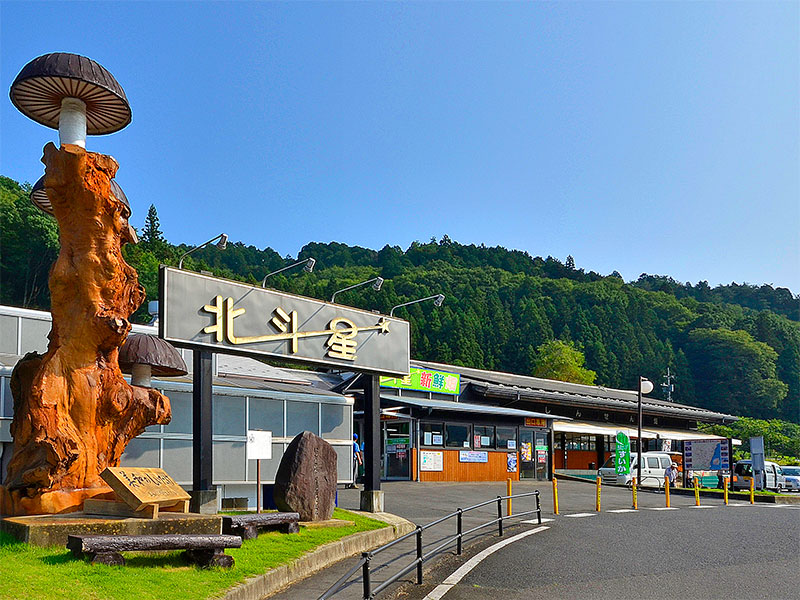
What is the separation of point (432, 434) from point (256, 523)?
19.3 meters

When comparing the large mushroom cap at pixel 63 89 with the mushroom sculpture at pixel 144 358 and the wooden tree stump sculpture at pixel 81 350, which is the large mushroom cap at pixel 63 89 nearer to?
the wooden tree stump sculpture at pixel 81 350

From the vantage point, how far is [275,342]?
14.9 m

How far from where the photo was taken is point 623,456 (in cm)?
3034

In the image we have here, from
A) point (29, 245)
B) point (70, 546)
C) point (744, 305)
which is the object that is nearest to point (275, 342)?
point (70, 546)

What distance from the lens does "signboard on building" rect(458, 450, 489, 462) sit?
3138cm

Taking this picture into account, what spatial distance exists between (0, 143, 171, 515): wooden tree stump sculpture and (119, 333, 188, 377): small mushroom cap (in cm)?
234

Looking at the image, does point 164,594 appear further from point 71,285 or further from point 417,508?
point 417,508

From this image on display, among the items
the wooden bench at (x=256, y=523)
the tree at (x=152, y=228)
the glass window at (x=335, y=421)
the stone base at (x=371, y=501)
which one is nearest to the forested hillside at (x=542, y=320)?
the tree at (x=152, y=228)

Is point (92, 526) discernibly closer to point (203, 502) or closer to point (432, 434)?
point (203, 502)

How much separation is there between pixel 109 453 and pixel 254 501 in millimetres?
6164

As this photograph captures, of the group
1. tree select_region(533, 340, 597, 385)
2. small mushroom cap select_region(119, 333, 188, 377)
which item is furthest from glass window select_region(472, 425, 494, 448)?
tree select_region(533, 340, 597, 385)

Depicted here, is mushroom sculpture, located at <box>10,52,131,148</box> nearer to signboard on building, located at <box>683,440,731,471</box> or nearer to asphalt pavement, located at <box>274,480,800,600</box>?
asphalt pavement, located at <box>274,480,800,600</box>

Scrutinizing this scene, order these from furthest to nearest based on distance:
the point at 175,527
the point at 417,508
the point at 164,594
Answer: the point at 417,508 < the point at 175,527 < the point at 164,594

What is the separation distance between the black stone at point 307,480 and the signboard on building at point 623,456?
18.2 meters
